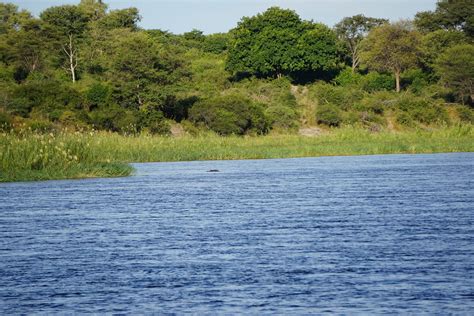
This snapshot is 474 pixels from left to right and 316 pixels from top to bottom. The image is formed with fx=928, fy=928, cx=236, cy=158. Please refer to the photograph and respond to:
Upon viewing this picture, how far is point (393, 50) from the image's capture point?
357 feet

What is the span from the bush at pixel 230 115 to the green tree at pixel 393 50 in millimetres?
23755

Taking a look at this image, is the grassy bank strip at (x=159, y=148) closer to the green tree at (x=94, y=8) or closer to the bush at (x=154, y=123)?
the bush at (x=154, y=123)

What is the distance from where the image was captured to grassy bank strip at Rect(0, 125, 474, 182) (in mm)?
45594

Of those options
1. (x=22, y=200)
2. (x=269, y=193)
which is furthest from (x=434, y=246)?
(x=22, y=200)

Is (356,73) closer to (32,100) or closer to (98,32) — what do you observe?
(98,32)

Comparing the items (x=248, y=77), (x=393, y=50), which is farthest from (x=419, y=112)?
(x=248, y=77)

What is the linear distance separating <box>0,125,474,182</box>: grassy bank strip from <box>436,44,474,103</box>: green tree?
24.2 metres

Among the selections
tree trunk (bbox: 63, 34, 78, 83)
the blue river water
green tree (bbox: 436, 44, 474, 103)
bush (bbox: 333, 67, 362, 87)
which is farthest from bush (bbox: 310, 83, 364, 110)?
the blue river water

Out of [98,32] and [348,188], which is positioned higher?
[98,32]

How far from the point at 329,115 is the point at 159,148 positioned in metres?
33.7

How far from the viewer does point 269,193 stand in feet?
125

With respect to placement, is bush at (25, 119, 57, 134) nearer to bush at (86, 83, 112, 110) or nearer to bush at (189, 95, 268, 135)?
bush at (86, 83, 112, 110)

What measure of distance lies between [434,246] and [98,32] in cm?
9722

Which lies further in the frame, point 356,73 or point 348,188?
point 356,73
